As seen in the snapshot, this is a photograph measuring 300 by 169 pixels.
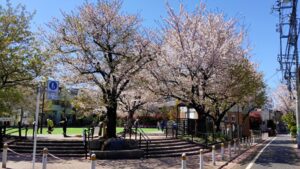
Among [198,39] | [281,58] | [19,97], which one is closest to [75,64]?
[19,97]

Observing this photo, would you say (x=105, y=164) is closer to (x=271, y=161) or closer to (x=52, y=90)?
(x=52, y=90)

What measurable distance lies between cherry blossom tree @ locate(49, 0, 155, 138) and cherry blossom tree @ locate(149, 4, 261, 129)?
4230 millimetres

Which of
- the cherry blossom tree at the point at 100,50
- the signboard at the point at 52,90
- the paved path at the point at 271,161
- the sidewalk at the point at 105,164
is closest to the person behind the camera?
the signboard at the point at 52,90

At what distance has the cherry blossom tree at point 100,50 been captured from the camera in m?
20.5

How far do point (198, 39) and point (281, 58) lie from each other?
31.9 feet

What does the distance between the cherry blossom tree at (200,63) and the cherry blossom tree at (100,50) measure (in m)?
4.23

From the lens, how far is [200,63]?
24203 mm

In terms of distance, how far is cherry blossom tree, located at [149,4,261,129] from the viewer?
2447 centimetres

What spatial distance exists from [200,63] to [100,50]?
24.0 feet

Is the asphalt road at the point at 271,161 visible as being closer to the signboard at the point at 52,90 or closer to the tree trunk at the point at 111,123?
the tree trunk at the point at 111,123

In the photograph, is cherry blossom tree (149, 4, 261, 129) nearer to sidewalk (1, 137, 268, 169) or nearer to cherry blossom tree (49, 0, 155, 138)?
cherry blossom tree (49, 0, 155, 138)

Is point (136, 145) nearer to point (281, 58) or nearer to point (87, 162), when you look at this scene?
point (87, 162)

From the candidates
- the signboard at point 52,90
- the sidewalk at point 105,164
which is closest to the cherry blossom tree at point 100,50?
the sidewalk at point 105,164

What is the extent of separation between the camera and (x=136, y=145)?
1962 centimetres
